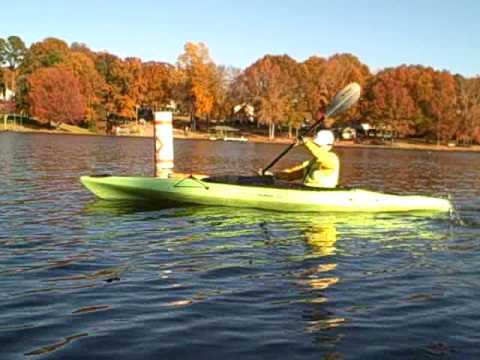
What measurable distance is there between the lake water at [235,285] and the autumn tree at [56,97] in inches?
2741

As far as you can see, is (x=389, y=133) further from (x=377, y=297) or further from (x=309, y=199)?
(x=377, y=297)

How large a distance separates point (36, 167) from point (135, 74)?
210ft

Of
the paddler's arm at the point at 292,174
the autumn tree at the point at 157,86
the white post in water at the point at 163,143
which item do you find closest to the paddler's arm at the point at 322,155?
the paddler's arm at the point at 292,174

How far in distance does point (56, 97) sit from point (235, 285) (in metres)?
76.1

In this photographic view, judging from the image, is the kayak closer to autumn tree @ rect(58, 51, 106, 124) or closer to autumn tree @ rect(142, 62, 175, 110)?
autumn tree @ rect(58, 51, 106, 124)

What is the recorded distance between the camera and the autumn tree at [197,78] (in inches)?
3401

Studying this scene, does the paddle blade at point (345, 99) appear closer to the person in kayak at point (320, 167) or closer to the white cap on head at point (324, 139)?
the person in kayak at point (320, 167)

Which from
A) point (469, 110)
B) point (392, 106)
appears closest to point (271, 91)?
point (392, 106)

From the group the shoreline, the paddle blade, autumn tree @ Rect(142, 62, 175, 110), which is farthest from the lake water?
autumn tree @ Rect(142, 62, 175, 110)

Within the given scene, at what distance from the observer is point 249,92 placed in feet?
299

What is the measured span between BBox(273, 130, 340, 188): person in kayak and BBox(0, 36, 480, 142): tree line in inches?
2690

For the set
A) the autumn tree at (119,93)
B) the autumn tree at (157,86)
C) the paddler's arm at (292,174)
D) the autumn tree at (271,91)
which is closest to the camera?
the paddler's arm at (292,174)

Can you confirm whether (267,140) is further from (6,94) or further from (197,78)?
(6,94)

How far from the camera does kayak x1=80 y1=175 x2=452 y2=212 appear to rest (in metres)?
13.6
